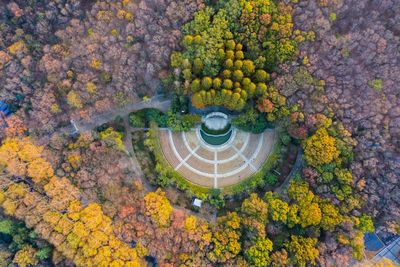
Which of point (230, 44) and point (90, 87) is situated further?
point (90, 87)

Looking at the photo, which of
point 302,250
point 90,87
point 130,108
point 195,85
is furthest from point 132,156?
point 302,250

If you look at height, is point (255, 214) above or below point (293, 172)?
below

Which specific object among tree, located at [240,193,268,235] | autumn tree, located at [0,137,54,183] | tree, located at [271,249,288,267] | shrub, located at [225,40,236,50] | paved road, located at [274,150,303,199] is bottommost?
tree, located at [271,249,288,267]

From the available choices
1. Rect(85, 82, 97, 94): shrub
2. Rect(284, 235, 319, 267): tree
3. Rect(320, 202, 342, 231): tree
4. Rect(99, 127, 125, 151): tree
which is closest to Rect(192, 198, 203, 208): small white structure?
Rect(99, 127, 125, 151): tree

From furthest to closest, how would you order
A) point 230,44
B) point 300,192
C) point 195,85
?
point 195,85 < point 230,44 < point 300,192

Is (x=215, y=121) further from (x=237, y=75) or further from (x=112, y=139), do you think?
(x=112, y=139)

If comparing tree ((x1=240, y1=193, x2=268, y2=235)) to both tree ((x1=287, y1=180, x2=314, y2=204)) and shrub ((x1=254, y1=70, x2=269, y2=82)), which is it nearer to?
tree ((x1=287, y1=180, x2=314, y2=204))

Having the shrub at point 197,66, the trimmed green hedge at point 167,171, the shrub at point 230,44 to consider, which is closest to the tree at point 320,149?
the trimmed green hedge at point 167,171
